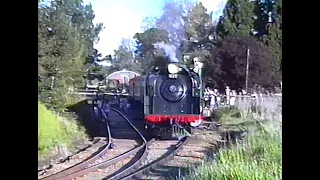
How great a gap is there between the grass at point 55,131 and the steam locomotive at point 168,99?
0.28 meters

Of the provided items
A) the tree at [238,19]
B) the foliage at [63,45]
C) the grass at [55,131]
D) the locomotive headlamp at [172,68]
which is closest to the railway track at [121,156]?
the grass at [55,131]

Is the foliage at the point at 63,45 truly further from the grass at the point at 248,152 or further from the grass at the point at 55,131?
the grass at the point at 248,152

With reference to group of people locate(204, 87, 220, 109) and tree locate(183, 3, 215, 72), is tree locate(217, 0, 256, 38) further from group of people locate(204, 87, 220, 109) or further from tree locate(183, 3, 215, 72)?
group of people locate(204, 87, 220, 109)

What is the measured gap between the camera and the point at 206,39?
1738mm

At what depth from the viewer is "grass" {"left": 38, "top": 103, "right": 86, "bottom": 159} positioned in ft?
5.16

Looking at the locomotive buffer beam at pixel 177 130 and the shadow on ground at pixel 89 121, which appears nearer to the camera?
the shadow on ground at pixel 89 121

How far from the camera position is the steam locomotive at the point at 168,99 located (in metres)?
1.88

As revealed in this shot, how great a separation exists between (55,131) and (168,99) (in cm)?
79

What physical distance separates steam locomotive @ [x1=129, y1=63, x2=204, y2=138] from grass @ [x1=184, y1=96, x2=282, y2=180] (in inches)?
7.3

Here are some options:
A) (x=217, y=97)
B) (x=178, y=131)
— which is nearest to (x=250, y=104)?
(x=217, y=97)

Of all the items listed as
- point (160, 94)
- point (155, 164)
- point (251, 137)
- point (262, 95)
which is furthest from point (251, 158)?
point (160, 94)
